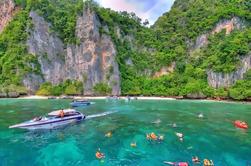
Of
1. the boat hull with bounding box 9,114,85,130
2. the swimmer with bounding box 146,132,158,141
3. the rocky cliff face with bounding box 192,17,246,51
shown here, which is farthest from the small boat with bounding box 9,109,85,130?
the rocky cliff face with bounding box 192,17,246,51

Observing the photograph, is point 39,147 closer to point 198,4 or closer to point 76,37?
point 76,37

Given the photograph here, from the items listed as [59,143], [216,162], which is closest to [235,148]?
[216,162]

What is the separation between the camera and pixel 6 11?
12725 cm

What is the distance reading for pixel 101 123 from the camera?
143 feet

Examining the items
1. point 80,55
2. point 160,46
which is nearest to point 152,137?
point 80,55

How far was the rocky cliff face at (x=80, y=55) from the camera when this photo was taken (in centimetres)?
10669

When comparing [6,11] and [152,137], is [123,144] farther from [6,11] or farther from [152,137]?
[6,11]

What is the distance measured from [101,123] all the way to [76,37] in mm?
76452

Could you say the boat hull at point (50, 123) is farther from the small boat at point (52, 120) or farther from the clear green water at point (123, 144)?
the clear green water at point (123, 144)

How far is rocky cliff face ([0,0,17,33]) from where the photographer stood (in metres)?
126

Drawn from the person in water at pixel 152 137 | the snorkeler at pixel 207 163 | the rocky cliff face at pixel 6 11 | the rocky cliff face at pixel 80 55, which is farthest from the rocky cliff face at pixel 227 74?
the rocky cliff face at pixel 6 11

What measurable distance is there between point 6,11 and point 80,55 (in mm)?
43906

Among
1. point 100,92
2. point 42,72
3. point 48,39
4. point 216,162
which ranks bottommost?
point 216,162

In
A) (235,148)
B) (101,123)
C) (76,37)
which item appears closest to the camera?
(235,148)
